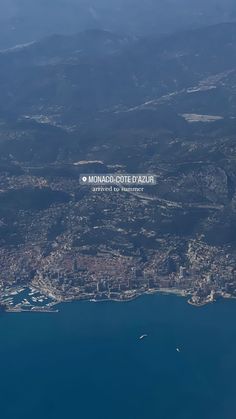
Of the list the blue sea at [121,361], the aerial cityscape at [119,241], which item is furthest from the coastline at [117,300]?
the blue sea at [121,361]

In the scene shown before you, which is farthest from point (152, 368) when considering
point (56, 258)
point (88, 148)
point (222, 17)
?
point (222, 17)

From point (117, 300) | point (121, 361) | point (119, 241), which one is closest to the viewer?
point (121, 361)

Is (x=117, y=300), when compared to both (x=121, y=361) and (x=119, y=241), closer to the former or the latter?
(x=121, y=361)

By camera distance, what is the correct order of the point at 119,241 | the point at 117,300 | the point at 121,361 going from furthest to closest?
the point at 119,241 → the point at 117,300 → the point at 121,361

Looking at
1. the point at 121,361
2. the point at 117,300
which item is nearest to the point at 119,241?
the point at 117,300

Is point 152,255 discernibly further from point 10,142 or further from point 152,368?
point 10,142

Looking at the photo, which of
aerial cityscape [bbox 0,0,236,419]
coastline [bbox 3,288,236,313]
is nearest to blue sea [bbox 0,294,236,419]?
aerial cityscape [bbox 0,0,236,419]

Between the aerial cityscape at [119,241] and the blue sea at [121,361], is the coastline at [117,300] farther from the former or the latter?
the blue sea at [121,361]

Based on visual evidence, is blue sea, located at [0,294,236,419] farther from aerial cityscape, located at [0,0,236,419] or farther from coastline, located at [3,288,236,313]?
coastline, located at [3,288,236,313]
